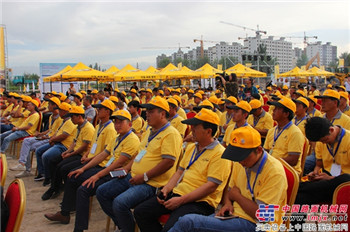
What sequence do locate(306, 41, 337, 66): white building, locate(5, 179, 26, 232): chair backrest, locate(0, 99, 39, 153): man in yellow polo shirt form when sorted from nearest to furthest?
locate(5, 179, 26, 232): chair backrest
locate(0, 99, 39, 153): man in yellow polo shirt
locate(306, 41, 337, 66): white building

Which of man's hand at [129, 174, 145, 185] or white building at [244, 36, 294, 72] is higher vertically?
white building at [244, 36, 294, 72]

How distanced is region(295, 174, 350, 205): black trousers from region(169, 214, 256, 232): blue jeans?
3.24 ft

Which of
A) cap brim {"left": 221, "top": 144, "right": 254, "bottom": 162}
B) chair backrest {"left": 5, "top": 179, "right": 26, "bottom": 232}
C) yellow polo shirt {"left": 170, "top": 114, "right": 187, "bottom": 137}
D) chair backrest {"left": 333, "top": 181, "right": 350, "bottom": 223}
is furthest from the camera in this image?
yellow polo shirt {"left": 170, "top": 114, "right": 187, "bottom": 137}

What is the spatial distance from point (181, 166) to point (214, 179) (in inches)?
20.2

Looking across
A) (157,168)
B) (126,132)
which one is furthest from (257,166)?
(126,132)

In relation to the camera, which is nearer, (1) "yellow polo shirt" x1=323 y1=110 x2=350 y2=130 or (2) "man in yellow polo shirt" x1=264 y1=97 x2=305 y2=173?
(2) "man in yellow polo shirt" x1=264 y1=97 x2=305 y2=173

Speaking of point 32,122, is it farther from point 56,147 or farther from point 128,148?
point 128,148

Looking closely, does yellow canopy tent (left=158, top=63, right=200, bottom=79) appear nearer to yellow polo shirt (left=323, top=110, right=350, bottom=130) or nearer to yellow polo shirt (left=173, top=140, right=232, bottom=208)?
yellow polo shirt (left=323, top=110, right=350, bottom=130)

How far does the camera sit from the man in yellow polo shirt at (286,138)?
3.63 meters

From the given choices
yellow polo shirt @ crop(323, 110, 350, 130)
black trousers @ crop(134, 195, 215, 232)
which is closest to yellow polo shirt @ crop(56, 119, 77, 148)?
black trousers @ crop(134, 195, 215, 232)

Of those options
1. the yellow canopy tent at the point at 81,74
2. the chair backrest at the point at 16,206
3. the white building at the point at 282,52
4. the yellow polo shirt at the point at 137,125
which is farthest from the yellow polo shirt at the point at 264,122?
the white building at the point at 282,52

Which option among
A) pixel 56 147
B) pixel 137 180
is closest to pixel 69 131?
pixel 56 147

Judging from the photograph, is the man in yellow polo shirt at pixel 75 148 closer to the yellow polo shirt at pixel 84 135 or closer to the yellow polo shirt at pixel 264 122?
the yellow polo shirt at pixel 84 135

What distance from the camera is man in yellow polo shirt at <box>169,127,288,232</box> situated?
7.53ft
